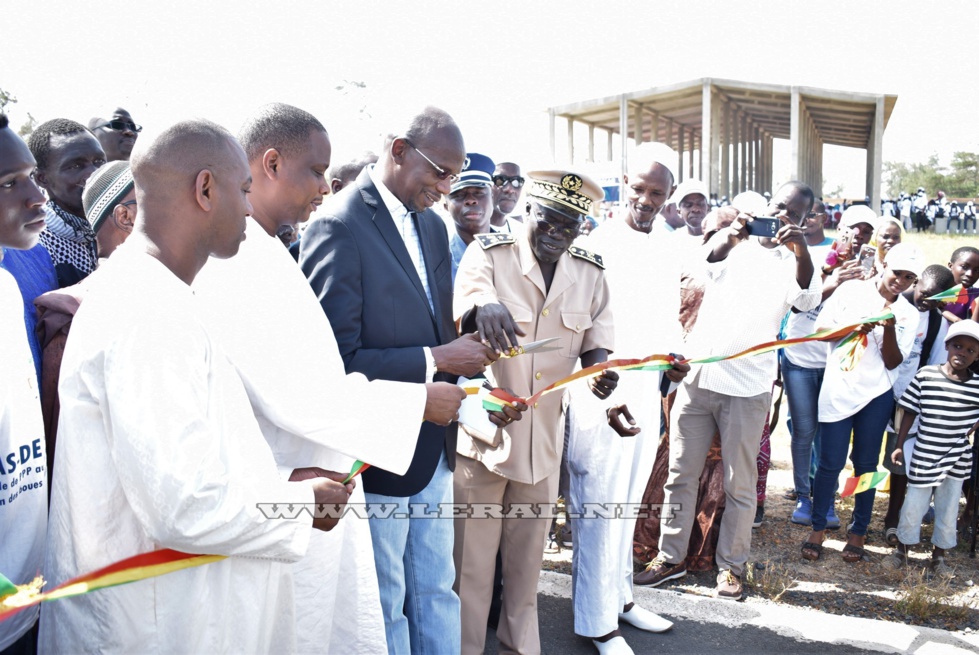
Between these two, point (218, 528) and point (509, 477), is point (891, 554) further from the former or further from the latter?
point (218, 528)

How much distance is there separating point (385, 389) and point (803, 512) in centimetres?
470

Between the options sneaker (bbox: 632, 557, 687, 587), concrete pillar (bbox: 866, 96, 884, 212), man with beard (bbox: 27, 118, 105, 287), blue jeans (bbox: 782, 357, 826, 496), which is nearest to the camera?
man with beard (bbox: 27, 118, 105, 287)

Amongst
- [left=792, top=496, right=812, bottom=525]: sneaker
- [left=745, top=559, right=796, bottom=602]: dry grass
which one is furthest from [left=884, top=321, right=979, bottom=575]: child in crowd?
[left=745, top=559, right=796, bottom=602]: dry grass

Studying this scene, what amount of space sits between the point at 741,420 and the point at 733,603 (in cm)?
109

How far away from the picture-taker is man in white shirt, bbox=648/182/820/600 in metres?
4.65

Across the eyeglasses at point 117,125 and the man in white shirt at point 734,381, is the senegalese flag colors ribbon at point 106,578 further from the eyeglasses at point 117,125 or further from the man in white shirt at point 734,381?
the eyeglasses at point 117,125

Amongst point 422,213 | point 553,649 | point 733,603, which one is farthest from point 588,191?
point 733,603

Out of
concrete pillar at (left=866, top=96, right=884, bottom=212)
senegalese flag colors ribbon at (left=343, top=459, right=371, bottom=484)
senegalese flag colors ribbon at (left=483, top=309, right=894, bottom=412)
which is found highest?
concrete pillar at (left=866, top=96, right=884, bottom=212)

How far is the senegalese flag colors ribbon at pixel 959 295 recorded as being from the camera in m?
5.50

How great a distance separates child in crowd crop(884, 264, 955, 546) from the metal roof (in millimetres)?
22485

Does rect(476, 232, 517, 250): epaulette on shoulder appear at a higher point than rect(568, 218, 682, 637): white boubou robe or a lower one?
higher

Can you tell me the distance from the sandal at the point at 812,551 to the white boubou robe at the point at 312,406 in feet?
12.5

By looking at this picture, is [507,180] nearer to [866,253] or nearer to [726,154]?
[866,253]

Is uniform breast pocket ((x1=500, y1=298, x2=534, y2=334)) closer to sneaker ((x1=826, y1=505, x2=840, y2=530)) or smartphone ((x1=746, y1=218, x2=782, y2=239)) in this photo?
smartphone ((x1=746, y1=218, x2=782, y2=239))
